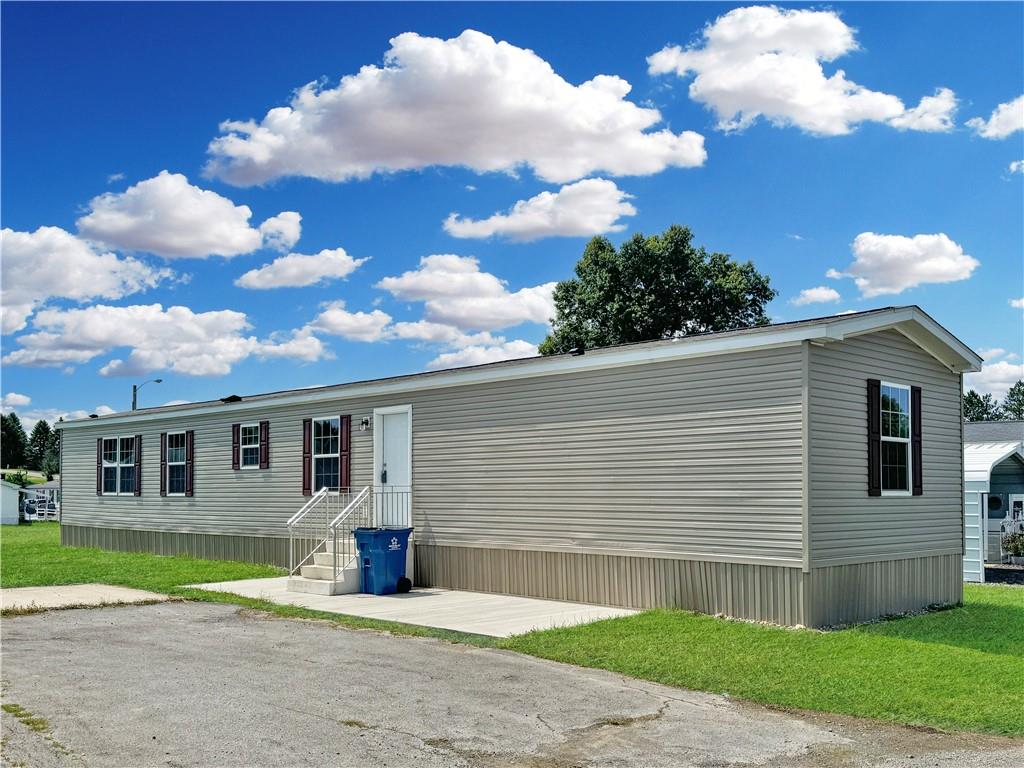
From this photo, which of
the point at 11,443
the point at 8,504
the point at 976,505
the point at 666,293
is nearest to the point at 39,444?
the point at 11,443

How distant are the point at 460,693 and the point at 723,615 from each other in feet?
14.1

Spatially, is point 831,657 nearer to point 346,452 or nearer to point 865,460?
point 865,460

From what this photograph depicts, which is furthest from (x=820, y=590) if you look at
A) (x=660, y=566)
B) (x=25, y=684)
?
(x=25, y=684)

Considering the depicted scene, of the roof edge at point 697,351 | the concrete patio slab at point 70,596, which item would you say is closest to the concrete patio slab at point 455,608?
the concrete patio slab at point 70,596

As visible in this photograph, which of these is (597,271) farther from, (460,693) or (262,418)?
(460,693)

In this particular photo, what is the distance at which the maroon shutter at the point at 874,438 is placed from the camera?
37.3 ft

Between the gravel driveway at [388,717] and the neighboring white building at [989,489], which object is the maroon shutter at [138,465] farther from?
the neighboring white building at [989,489]

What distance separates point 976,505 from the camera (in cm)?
1820

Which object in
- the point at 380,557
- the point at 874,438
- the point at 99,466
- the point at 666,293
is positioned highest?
the point at 666,293

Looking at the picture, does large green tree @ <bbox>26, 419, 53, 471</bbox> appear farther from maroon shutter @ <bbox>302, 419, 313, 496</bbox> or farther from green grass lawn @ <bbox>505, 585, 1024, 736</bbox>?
green grass lawn @ <bbox>505, 585, 1024, 736</bbox>

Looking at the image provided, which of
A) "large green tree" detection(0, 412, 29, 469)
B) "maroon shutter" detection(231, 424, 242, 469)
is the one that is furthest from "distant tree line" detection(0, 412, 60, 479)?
"maroon shutter" detection(231, 424, 242, 469)

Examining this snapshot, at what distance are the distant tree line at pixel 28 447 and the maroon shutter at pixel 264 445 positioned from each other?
69.0 meters

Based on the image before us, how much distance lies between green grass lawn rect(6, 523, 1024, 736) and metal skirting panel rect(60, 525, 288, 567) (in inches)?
182

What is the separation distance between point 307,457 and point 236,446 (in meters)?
2.43
